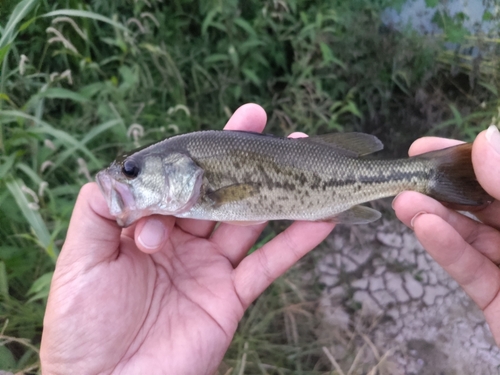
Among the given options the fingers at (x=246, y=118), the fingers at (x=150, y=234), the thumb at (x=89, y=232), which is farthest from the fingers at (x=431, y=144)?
the thumb at (x=89, y=232)

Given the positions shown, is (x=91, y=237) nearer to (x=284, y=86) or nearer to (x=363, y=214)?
(x=363, y=214)

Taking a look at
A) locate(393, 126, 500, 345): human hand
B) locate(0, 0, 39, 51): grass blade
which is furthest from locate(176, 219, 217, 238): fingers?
locate(0, 0, 39, 51): grass blade

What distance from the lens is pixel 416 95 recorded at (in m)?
4.76

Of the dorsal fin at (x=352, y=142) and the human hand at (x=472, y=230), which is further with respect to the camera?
the dorsal fin at (x=352, y=142)

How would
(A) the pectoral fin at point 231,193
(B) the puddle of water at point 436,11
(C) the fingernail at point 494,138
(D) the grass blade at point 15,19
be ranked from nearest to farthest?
(C) the fingernail at point 494,138
(A) the pectoral fin at point 231,193
(D) the grass blade at point 15,19
(B) the puddle of water at point 436,11

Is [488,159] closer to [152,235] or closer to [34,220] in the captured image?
[152,235]

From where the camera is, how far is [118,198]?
2143 mm

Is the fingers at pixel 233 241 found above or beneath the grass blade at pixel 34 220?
beneath

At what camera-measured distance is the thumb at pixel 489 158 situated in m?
1.99

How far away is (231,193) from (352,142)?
0.97m

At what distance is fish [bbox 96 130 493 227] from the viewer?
234cm

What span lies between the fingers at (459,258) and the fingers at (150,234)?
5.01ft

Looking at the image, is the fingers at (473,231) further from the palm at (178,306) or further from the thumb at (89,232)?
the thumb at (89,232)

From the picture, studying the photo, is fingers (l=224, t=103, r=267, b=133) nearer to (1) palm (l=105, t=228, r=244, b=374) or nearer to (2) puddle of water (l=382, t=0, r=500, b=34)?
(1) palm (l=105, t=228, r=244, b=374)
